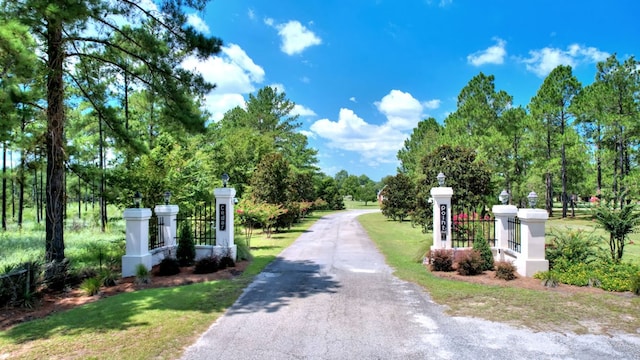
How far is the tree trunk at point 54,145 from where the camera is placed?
8.70 m

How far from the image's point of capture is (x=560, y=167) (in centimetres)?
3397

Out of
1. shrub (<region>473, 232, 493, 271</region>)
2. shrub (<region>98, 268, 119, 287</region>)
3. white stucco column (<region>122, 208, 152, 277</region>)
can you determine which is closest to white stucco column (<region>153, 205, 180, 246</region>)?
white stucco column (<region>122, 208, 152, 277</region>)

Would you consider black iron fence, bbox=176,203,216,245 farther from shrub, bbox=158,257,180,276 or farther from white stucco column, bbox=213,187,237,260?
shrub, bbox=158,257,180,276

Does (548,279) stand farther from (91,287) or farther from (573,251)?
(91,287)

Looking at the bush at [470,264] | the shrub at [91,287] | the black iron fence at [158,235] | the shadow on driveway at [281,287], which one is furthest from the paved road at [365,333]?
the black iron fence at [158,235]

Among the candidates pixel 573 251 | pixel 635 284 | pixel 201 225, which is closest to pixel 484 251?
pixel 573 251

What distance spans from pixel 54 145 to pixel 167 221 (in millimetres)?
3703

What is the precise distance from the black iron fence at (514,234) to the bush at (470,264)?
44.3 inches

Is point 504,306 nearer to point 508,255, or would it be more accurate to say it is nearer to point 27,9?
point 508,255

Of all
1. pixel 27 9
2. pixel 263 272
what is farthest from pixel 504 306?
pixel 27 9

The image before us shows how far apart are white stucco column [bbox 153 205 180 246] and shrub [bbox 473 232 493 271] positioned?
872 centimetres

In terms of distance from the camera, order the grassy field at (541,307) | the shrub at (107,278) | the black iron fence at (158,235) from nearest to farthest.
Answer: the grassy field at (541,307), the shrub at (107,278), the black iron fence at (158,235)

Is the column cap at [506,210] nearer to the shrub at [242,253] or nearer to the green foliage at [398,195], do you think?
the shrub at [242,253]

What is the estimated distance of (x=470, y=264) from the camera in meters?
9.44
